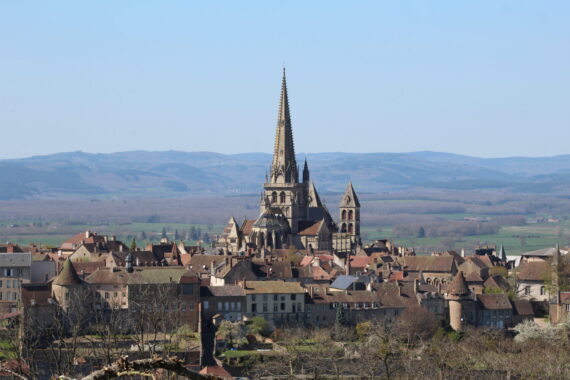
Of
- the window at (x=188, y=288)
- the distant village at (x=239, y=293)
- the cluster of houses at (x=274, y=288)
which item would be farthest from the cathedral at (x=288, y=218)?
the window at (x=188, y=288)

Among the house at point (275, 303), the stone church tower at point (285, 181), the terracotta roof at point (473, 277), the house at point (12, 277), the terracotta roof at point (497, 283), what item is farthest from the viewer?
the stone church tower at point (285, 181)

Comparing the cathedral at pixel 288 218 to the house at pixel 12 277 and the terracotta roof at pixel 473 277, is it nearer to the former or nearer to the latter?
the terracotta roof at pixel 473 277

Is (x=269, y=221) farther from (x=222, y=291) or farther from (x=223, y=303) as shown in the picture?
(x=223, y=303)

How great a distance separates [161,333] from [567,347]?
80.2 ft

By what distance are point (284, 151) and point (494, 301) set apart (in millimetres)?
66361

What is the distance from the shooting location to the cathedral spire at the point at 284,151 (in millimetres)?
150000

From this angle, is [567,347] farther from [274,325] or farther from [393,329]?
[274,325]

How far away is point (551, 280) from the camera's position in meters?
98.1

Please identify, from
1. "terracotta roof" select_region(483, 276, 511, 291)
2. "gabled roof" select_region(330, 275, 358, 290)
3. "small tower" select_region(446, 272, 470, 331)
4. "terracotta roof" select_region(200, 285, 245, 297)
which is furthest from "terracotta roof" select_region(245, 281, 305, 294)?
"terracotta roof" select_region(483, 276, 511, 291)

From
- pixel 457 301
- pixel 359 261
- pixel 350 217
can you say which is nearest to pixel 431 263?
pixel 359 261

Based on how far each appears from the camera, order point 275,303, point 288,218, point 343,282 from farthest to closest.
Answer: point 288,218 < point 343,282 < point 275,303

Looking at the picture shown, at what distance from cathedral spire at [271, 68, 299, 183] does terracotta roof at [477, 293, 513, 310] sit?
6284 cm

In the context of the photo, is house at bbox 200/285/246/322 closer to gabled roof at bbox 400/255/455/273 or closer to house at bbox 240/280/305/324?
house at bbox 240/280/305/324

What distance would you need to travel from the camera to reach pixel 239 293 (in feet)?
269
